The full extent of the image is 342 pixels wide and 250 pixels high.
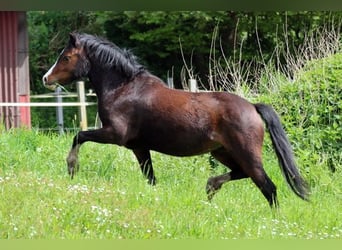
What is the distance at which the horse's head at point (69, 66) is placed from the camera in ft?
12.4

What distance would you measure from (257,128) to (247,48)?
2962mm

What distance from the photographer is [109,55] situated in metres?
3.87

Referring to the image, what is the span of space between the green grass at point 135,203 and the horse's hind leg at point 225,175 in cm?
6

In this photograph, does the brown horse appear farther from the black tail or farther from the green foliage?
the green foliage

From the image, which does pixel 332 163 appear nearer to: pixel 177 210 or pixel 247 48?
pixel 177 210

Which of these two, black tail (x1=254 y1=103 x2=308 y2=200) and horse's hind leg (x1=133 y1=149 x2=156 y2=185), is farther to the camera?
horse's hind leg (x1=133 y1=149 x2=156 y2=185)

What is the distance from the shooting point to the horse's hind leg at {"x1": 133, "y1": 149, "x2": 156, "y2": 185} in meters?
3.98

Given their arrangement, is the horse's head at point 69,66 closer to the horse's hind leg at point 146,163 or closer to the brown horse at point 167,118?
A: the brown horse at point 167,118

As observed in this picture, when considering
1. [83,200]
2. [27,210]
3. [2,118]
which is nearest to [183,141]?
[83,200]

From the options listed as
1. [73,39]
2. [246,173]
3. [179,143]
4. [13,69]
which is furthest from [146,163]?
[13,69]

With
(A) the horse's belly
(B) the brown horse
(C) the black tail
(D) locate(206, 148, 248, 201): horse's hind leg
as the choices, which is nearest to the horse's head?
(B) the brown horse

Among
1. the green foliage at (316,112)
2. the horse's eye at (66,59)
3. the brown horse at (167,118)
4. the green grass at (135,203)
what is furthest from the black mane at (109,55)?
the green foliage at (316,112)

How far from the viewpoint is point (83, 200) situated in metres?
3.48

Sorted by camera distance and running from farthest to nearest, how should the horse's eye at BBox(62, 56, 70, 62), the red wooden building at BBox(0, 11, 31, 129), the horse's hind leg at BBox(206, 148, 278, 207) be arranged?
the red wooden building at BBox(0, 11, 31, 129) → the horse's eye at BBox(62, 56, 70, 62) → the horse's hind leg at BBox(206, 148, 278, 207)
